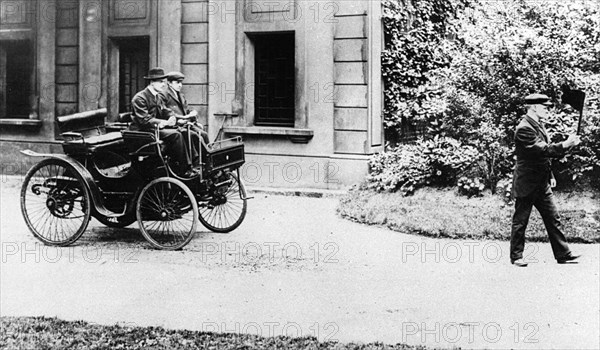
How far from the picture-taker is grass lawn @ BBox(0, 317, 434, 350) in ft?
16.3

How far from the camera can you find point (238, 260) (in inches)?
316

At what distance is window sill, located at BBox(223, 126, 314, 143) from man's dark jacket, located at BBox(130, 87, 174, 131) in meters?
A: 4.39

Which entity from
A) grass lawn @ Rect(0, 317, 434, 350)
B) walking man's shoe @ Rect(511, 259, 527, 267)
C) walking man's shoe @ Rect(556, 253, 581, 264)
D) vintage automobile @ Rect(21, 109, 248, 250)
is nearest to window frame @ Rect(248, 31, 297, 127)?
vintage automobile @ Rect(21, 109, 248, 250)

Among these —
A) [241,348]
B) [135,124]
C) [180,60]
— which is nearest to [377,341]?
[241,348]

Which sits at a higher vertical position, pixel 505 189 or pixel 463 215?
pixel 505 189

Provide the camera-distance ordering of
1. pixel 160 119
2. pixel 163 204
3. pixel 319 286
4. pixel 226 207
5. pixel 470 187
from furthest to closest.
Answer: pixel 226 207
pixel 470 187
pixel 160 119
pixel 163 204
pixel 319 286

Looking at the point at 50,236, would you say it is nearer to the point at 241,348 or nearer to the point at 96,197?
the point at 96,197

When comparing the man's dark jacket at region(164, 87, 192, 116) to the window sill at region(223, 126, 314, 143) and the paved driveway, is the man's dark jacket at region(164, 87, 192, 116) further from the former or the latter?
the window sill at region(223, 126, 314, 143)

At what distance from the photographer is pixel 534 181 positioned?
24.8ft

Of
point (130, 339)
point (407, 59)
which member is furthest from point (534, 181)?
point (407, 59)

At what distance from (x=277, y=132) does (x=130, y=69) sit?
4230 mm

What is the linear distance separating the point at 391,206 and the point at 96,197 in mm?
4373

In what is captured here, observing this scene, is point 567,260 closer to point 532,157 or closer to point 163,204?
point 532,157

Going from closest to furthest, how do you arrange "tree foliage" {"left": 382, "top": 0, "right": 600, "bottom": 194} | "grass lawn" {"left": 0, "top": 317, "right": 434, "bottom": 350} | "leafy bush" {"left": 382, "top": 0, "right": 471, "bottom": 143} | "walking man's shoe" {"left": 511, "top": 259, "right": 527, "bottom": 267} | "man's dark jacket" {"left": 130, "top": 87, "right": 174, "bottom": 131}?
"grass lawn" {"left": 0, "top": 317, "right": 434, "bottom": 350} < "walking man's shoe" {"left": 511, "top": 259, "right": 527, "bottom": 267} < "man's dark jacket" {"left": 130, "top": 87, "right": 174, "bottom": 131} < "tree foliage" {"left": 382, "top": 0, "right": 600, "bottom": 194} < "leafy bush" {"left": 382, "top": 0, "right": 471, "bottom": 143}
